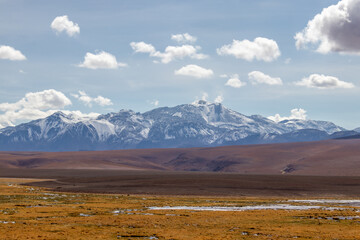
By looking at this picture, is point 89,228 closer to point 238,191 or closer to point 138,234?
point 138,234

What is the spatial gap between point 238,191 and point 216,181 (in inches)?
824

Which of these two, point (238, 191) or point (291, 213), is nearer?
point (291, 213)

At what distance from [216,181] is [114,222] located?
78360mm

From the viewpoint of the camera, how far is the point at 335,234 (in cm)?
3841

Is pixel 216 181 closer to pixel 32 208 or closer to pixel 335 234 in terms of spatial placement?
pixel 32 208

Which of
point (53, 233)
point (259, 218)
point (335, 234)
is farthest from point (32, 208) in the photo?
point (335, 234)

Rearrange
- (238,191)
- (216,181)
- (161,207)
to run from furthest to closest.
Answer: (216,181) < (238,191) < (161,207)

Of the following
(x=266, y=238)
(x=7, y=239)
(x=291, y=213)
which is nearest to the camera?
(x=7, y=239)

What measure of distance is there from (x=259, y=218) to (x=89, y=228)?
18741mm

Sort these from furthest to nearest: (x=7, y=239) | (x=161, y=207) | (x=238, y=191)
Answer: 1. (x=238, y=191)
2. (x=161, y=207)
3. (x=7, y=239)

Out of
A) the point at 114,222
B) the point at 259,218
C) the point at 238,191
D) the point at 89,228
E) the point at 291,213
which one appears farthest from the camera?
the point at 238,191

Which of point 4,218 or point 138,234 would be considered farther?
point 4,218

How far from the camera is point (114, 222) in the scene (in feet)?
148

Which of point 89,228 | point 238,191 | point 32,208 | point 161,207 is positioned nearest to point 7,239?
point 89,228
